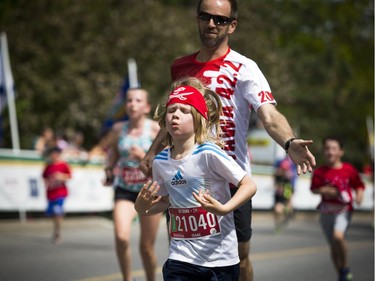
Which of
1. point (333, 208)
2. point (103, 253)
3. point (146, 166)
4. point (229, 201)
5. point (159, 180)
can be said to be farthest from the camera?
point (103, 253)

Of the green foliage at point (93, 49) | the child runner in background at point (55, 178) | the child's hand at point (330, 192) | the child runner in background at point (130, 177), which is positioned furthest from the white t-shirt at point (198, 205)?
the green foliage at point (93, 49)

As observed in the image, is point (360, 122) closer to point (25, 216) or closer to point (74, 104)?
point (74, 104)

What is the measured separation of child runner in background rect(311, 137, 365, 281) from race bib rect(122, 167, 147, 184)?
2529mm

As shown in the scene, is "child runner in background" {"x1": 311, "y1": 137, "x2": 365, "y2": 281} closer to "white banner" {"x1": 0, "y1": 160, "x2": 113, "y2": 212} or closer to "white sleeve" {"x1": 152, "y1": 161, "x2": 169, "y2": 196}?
"white sleeve" {"x1": 152, "y1": 161, "x2": 169, "y2": 196}

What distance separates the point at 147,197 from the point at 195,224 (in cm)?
34

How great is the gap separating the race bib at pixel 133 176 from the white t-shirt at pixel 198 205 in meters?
3.34

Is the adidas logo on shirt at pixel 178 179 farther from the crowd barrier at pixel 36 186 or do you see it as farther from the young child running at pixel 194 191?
the crowd barrier at pixel 36 186

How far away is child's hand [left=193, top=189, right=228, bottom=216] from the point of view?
4746 mm

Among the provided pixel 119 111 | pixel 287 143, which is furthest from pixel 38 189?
pixel 287 143

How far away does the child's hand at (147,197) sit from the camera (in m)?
5.02

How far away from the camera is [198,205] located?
5145 millimetres

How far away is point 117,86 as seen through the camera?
26875mm

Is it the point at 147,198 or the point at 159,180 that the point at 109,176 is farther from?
the point at 147,198

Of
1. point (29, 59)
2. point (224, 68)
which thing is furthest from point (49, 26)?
point (224, 68)
